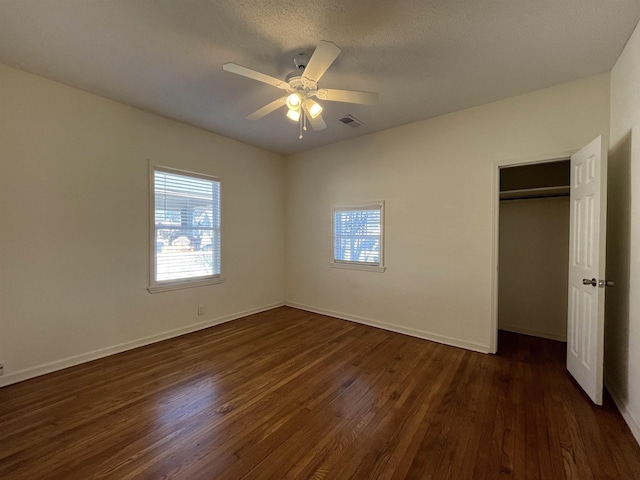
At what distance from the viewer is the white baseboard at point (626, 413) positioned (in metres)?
1.78

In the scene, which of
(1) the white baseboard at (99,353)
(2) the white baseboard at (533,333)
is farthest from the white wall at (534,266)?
(1) the white baseboard at (99,353)

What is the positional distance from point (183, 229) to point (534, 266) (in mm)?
4728

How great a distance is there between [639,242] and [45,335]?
4.95 meters

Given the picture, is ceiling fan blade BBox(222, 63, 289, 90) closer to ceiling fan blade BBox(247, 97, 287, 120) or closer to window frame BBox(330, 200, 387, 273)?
ceiling fan blade BBox(247, 97, 287, 120)

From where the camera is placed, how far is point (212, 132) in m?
4.00

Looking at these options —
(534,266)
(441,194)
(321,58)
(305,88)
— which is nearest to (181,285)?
(305,88)

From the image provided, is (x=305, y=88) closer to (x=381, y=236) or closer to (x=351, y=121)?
(x=351, y=121)

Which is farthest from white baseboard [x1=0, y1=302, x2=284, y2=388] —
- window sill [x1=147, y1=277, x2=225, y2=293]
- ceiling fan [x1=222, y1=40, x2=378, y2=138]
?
ceiling fan [x1=222, y1=40, x2=378, y2=138]

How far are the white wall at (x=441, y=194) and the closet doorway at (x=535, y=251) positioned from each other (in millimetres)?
708

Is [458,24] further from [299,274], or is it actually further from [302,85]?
[299,274]

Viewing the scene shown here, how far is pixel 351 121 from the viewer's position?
141 inches

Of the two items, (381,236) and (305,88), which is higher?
(305,88)

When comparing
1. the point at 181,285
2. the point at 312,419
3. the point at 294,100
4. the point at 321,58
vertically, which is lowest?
the point at 312,419

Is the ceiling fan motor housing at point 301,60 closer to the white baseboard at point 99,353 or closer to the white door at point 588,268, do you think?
the white door at point 588,268
